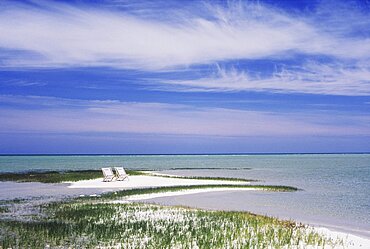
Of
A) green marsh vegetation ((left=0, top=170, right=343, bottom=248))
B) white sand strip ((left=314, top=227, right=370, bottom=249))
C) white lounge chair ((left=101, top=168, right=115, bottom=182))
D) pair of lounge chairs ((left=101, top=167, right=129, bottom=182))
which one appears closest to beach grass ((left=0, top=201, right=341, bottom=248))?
green marsh vegetation ((left=0, top=170, right=343, bottom=248))

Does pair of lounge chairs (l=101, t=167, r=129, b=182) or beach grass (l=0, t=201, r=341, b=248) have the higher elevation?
pair of lounge chairs (l=101, t=167, r=129, b=182)

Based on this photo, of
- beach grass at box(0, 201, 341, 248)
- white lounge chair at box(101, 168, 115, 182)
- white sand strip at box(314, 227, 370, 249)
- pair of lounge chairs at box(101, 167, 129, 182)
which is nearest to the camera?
beach grass at box(0, 201, 341, 248)

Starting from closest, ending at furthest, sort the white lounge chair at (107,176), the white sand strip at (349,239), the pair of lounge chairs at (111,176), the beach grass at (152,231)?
the beach grass at (152,231)
the white sand strip at (349,239)
the white lounge chair at (107,176)
the pair of lounge chairs at (111,176)

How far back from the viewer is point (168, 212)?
2297cm

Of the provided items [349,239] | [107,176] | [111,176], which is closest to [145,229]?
[349,239]

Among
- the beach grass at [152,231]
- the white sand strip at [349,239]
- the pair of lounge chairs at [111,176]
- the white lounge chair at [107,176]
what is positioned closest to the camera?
the beach grass at [152,231]

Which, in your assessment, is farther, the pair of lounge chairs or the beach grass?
the pair of lounge chairs

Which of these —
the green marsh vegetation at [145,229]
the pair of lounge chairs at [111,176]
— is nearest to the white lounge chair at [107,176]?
the pair of lounge chairs at [111,176]

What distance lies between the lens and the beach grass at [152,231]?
15086 millimetres

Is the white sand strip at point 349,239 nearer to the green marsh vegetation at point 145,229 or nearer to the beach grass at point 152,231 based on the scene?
the green marsh vegetation at point 145,229

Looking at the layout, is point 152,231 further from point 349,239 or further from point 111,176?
point 111,176

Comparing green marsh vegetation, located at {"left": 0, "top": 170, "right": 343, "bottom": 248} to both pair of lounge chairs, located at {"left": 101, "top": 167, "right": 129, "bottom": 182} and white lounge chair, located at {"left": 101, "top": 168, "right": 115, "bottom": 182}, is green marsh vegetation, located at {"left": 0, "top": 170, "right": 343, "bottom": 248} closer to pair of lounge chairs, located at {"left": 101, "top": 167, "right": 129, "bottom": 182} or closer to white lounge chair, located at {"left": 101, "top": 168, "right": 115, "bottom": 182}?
white lounge chair, located at {"left": 101, "top": 168, "right": 115, "bottom": 182}

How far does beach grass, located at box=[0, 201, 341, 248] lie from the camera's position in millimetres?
15086

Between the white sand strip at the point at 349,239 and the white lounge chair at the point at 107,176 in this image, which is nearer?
the white sand strip at the point at 349,239
